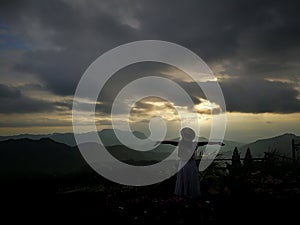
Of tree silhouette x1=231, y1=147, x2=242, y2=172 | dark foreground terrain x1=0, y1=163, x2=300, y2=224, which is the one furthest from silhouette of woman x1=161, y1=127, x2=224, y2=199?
tree silhouette x1=231, y1=147, x2=242, y2=172

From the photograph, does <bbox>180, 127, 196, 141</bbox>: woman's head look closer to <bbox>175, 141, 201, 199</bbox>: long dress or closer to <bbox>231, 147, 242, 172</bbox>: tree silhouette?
<bbox>175, 141, 201, 199</bbox>: long dress

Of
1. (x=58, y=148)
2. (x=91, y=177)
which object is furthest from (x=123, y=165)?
(x=58, y=148)

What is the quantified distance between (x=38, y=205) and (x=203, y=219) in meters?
5.53

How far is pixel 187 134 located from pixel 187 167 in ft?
3.32

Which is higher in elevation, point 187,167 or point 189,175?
point 187,167

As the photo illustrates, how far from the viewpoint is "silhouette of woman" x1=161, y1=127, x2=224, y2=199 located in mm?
10764

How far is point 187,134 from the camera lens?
10.8m

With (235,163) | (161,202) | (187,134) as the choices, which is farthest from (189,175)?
(235,163)

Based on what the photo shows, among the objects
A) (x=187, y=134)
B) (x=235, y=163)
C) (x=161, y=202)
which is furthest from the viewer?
(x=235, y=163)

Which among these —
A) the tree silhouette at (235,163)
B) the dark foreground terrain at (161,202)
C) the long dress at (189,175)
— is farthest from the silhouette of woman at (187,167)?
the tree silhouette at (235,163)

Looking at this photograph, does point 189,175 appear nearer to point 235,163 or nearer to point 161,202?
point 161,202

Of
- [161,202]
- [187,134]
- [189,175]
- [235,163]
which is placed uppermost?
[187,134]

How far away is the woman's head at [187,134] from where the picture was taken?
10.7 metres

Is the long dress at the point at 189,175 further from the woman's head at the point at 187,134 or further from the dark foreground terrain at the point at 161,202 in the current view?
the dark foreground terrain at the point at 161,202
